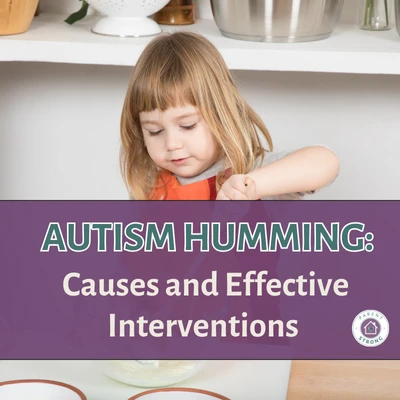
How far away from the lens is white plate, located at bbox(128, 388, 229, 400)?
650mm

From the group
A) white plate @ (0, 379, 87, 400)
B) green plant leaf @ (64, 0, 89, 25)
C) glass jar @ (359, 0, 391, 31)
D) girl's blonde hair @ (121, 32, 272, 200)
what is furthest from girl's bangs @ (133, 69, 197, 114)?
glass jar @ (359, 0, 391, 31)

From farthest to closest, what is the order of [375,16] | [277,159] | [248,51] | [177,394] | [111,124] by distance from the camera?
[111,124] → [375,16] → [248,51] → [277,159] → [177,394]

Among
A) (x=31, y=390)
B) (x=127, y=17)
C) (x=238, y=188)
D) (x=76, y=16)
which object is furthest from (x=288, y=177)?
(x=76, y=16)

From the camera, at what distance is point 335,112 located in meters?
1.60

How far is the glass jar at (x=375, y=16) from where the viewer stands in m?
1.46

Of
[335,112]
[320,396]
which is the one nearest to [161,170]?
[320,396]

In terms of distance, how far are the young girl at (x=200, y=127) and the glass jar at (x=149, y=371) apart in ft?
0.79

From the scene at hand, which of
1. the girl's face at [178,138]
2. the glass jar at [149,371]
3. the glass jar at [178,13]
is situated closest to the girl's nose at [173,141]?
the girl's face at [178,138]

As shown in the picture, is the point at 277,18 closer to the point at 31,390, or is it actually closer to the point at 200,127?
the point at 200,127

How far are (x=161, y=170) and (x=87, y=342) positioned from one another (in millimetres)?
352

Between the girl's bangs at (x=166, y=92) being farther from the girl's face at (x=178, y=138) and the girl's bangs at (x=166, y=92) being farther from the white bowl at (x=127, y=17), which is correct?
the white bowl at (x=127, y=17)

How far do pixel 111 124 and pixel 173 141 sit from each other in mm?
728

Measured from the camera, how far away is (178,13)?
147 centimetres

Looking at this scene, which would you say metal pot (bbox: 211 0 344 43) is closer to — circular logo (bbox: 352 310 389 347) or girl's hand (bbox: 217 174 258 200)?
girl's hand (bbox: 217 174 258 200)
